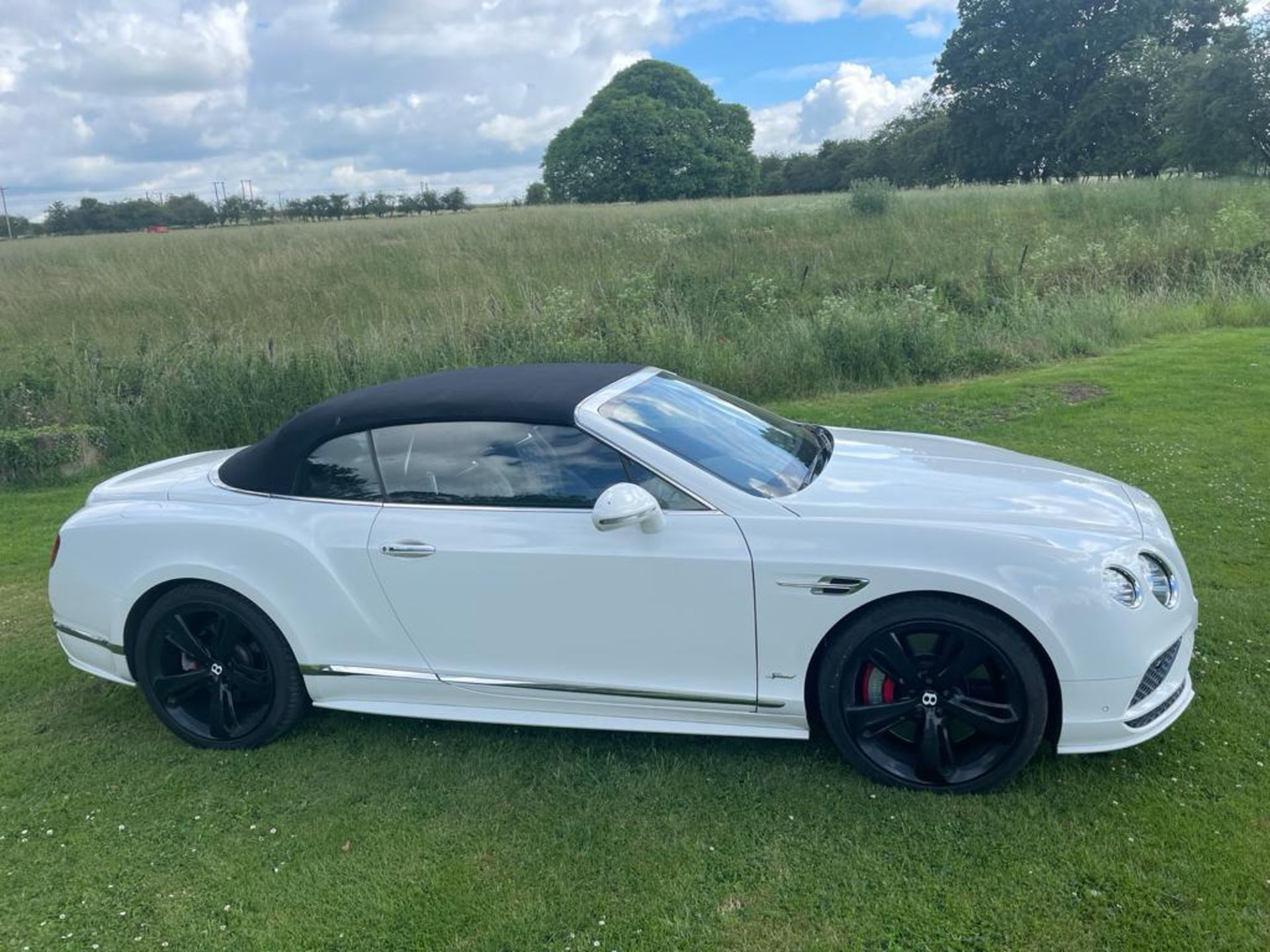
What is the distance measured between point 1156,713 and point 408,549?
2637mm

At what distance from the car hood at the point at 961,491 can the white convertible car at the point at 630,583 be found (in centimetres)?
2

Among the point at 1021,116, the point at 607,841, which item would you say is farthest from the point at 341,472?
the point at 1021,116

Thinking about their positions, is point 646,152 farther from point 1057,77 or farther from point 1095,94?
point 1095,94

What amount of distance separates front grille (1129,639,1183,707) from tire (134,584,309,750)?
3052mm

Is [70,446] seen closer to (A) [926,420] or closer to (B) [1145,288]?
(A) [926,420]

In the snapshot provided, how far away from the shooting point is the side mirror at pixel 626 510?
9.68 feet

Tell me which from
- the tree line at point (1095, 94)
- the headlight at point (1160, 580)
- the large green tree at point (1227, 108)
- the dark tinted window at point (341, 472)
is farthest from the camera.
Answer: the tree line at point (1095, 94)

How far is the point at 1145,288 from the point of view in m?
13.6

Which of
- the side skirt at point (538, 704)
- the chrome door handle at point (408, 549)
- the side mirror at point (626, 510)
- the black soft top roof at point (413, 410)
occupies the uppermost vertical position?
the black soft top roof at point (413, 410)

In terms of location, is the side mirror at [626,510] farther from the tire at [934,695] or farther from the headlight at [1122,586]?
the headlight at [1122,586]

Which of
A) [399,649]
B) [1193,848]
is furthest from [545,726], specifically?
[1193,848]

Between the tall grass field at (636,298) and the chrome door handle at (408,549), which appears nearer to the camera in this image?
the chrome door handle at (408,549)

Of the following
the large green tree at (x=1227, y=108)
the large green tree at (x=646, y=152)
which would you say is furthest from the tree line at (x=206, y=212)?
the large green tree at (x=1227, y=108)

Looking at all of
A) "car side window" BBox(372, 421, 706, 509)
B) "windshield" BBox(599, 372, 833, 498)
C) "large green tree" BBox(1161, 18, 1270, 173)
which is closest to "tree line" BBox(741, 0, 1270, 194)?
"large green tree" BBox(1161, 18, 1270, 173)
